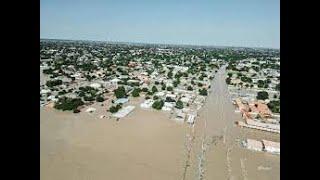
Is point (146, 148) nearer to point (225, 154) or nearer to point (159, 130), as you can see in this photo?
point (159, 130)

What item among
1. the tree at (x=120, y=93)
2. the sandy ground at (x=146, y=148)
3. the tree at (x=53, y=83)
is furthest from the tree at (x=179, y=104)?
the tree at (x=53, y=83)

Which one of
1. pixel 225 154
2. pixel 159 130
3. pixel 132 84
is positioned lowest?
pixel 225 154

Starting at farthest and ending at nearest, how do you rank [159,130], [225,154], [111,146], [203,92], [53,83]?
[53,83], [203,92], [159,130], [111,146], [225,154]

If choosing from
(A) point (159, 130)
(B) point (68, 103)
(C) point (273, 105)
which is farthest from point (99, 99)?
(C) point (273, 105)

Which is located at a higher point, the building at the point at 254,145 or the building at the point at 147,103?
the building at the point at 147,103

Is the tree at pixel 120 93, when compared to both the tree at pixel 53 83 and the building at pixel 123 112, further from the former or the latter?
the tree at pixel 53 83

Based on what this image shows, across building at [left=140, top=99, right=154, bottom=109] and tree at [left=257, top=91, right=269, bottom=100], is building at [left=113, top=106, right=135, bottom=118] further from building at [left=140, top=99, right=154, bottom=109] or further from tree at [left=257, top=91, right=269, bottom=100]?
tree at [left=257, top=91, right=269, bottom=100]
